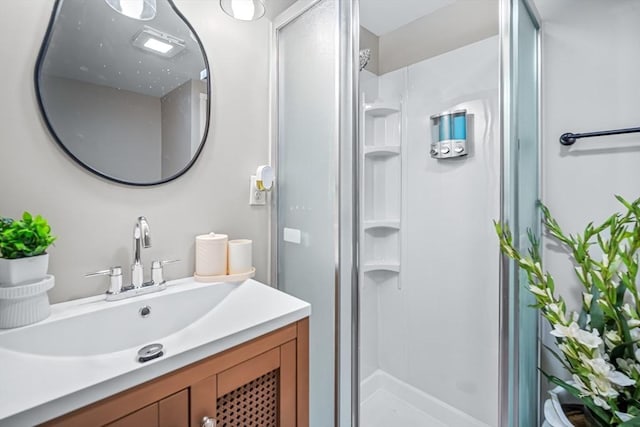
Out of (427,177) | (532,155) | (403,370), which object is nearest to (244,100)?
(427,177)

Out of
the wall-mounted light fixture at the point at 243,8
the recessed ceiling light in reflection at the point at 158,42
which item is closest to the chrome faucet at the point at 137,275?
the recessed ceiling light in reflection at the point at 158,42

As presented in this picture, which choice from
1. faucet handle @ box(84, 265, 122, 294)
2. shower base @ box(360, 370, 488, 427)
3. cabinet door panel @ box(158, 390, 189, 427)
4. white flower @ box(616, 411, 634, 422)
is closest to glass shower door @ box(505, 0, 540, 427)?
white flower @ box(616, 411, 634, 422)

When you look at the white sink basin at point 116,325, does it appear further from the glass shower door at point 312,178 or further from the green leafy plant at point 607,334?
the green leafy plant at point 607,334

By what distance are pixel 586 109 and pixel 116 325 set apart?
71.9 inches

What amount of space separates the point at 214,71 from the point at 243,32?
239 mm

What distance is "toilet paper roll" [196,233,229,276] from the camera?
3.39 ft

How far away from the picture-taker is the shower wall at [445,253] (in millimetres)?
1466

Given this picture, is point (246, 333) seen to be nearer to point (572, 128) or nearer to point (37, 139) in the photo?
point (37, 139)

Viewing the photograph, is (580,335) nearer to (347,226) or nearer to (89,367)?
(347,226)

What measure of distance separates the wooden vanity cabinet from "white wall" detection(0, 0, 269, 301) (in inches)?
19.7

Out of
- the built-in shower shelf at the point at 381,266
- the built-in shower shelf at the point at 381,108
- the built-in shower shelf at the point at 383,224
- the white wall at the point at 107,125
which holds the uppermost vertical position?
the built-in shower shelf at the point at 381,108

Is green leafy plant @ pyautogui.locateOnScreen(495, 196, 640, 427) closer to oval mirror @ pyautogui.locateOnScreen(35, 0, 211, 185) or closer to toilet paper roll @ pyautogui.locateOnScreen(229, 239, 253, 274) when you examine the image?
toilet paper roll @ pyautogui.locateOnScreen(229, 239, 253, 274)

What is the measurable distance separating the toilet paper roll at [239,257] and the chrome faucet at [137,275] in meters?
0.23

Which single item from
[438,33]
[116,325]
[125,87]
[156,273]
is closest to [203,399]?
[116,325]
